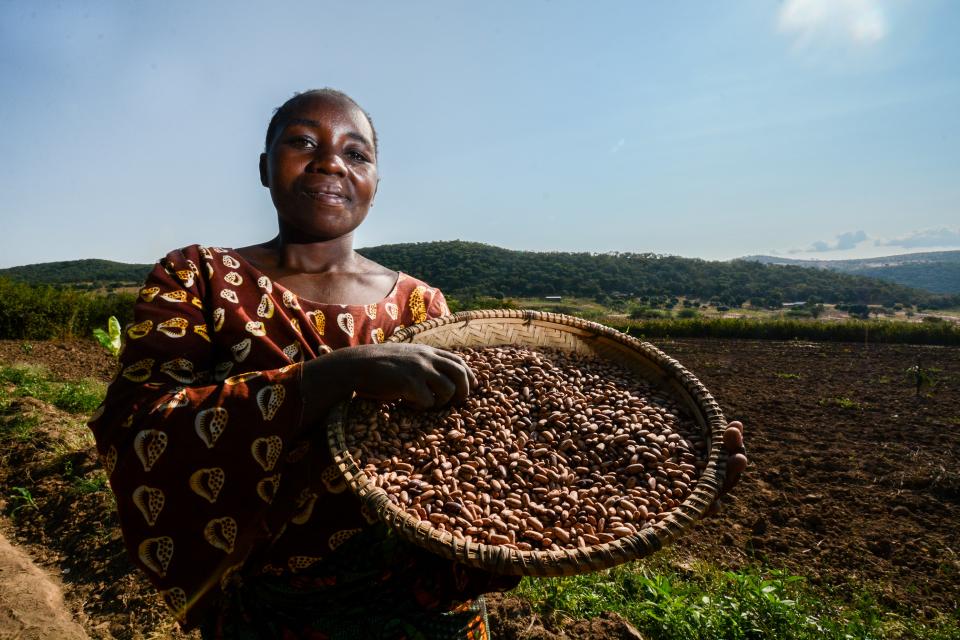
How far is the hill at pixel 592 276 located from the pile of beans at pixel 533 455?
51.0m

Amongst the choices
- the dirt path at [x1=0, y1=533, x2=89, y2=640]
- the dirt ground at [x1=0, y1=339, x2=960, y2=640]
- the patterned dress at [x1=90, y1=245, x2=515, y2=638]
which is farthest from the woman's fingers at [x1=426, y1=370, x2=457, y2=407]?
the dirt path at [x1=0, y1=533, x2=89, y2=640]

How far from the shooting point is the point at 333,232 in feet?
5.17

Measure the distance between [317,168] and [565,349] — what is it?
3.51 feet

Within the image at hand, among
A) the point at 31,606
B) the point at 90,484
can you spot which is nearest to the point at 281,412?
the point at 31,606

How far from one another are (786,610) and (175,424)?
317cm

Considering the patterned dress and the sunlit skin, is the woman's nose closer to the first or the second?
the sunlit skin

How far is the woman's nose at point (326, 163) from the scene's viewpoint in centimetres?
148

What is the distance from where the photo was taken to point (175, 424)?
1.11 m

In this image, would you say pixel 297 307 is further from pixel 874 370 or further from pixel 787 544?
pixel 874 370

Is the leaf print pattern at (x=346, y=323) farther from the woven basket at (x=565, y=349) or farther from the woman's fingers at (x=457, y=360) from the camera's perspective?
the woman's fingers at (x=457, y=360)

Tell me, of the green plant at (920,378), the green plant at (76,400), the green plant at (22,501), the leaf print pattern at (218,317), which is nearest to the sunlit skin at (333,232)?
the leaf print pattern at (218,317)

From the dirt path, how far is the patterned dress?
247 cm

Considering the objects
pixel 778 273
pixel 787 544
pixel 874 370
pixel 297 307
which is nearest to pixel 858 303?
pixel 778 273

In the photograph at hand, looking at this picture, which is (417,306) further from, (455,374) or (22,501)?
(22,501)
